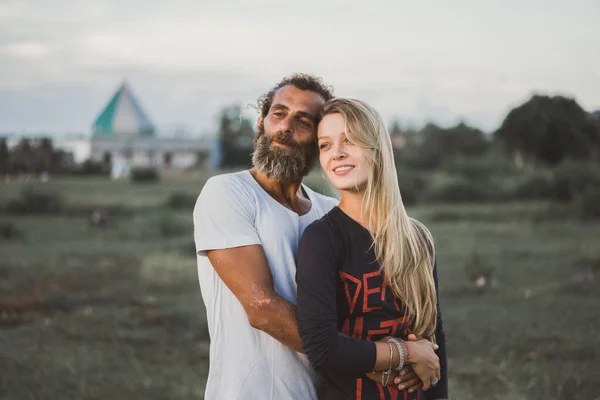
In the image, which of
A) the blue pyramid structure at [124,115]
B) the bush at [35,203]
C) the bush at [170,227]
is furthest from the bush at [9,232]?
the blue pyramid structure at [124,115]

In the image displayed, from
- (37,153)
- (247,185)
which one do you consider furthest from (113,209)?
(247,185)

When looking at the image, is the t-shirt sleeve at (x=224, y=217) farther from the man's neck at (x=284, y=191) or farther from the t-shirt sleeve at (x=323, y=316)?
the t-shirt sleeve at (x=323, y=316)

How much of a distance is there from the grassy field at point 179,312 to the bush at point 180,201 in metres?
5.25

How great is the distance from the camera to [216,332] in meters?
2.67

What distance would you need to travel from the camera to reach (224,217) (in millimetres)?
2625

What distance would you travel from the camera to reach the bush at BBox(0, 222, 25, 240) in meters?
17.1

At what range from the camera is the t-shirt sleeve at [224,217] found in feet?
8.51

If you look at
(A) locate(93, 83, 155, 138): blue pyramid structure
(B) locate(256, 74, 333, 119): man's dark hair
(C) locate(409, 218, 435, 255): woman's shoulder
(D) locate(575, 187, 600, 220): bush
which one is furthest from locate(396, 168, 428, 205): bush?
(A) locate(93, 83, 155, 138): blue pyramid structure

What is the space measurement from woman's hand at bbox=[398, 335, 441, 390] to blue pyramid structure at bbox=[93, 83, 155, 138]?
45.0m

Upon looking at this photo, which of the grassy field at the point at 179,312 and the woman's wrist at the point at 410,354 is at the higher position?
the woman's wrist at the point at 410,354

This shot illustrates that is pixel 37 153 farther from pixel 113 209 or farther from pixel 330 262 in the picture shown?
pixel 330 262

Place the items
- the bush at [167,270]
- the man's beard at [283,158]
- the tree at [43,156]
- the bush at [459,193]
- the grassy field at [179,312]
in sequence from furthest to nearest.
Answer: the bush at [459,193] < the tree at [43,156] < the bush at [167,270] < the grassy field at [179,312] < the man's beard at [283,158]

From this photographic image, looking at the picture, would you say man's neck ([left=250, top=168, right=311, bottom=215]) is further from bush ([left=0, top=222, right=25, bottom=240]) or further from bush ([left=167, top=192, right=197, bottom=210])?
bush ([left=167, top=192, right=197, bottom=210])

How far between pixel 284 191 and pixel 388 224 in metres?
0.57
